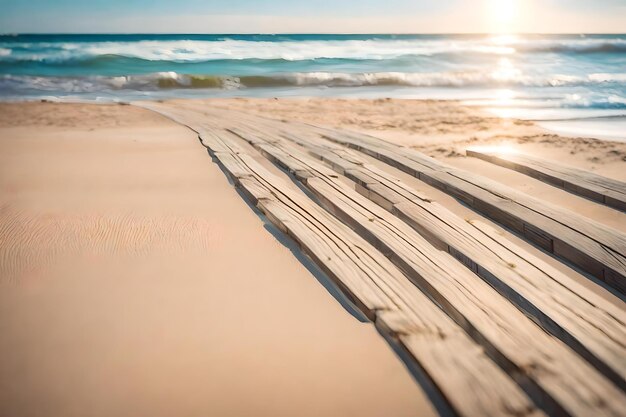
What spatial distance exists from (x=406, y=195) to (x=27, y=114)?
7898 mm

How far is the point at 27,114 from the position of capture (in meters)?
8.78

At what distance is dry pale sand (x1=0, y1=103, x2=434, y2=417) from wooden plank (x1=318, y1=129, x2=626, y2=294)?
3.68 feet

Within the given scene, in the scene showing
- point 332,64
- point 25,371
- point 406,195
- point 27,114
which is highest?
point 332,64

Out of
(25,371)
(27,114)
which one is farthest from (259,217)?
(27,114)

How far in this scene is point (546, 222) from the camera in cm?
270

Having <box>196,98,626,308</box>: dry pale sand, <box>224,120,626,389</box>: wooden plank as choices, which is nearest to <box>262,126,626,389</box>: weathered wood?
<box>224,120,626,389</box>: wooden plank

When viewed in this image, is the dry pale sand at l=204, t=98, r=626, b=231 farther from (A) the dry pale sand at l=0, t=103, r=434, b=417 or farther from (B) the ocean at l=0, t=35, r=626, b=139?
(A) the dry pale sand at l=0, t=103, r=434, b=417

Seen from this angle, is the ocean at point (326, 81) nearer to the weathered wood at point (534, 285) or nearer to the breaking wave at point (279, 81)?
the breaking wave at point (279, 81)

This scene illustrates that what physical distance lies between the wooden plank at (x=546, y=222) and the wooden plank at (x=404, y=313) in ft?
2.86

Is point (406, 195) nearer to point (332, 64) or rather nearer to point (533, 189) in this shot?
point (533, 189)

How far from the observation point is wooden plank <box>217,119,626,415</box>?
139cm

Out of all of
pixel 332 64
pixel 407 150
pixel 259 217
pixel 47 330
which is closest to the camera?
pixel 47 330

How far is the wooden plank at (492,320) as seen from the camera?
1.39 meters

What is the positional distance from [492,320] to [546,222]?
1181mm
